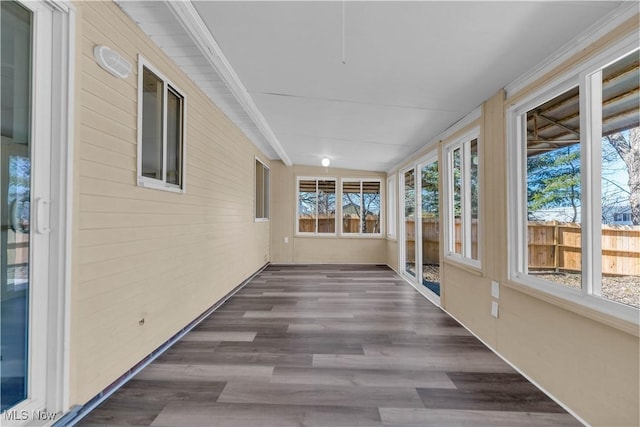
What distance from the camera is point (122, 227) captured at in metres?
1.91

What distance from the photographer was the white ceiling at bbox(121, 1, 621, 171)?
162 centimetres

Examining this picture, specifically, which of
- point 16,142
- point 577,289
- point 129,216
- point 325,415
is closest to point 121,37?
point 16,142

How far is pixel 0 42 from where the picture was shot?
51.3 inches

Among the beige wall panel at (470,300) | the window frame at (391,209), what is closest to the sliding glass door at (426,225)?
the beige wall panel at (470,300)

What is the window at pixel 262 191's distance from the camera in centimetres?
593

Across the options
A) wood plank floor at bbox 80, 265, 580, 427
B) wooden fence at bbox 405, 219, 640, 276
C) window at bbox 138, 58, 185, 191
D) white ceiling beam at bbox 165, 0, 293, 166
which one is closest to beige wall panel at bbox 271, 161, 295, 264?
white ceiling beam at bbox 165, 0, 293, 166

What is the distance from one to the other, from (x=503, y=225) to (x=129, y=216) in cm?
289

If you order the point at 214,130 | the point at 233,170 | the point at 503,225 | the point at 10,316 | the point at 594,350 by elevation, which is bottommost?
the point at 594,350

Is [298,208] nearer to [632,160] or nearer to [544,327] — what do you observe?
[544,327]

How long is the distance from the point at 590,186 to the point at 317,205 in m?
5.66

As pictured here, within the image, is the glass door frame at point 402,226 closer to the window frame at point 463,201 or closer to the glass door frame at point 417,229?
the glass door frame at point 417,229

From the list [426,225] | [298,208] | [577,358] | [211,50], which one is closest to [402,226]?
[426,225]

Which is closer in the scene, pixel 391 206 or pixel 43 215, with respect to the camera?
pixel 43 215

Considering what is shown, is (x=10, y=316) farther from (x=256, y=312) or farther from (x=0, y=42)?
(x=256, y=312)
